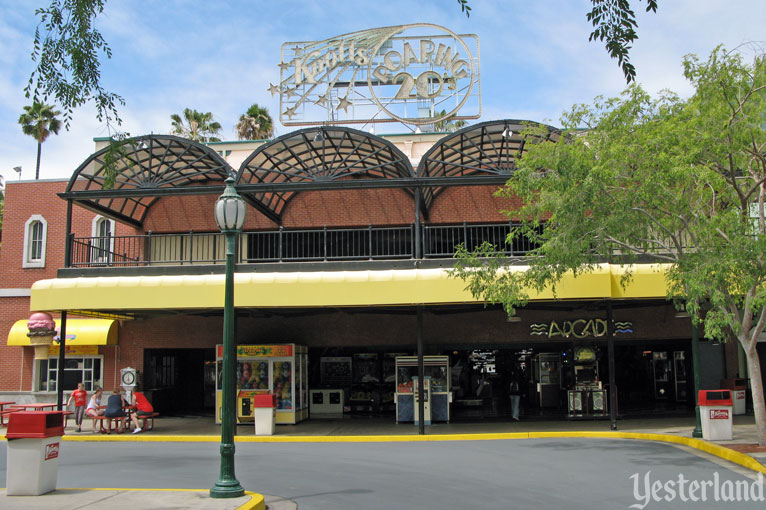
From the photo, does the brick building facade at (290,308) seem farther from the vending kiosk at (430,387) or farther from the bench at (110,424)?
the bench at (110,424)

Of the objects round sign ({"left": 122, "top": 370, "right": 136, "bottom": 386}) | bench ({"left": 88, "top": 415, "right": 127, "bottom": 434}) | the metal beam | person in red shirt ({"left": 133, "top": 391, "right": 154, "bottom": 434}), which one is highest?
the metal beam

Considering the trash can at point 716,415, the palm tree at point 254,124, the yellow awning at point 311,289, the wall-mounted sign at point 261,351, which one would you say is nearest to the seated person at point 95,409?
the yellow awning at point 311,289

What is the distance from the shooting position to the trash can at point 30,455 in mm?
10031

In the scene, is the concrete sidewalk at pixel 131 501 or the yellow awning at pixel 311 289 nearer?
the concrete sidewalk at pixel 131 501

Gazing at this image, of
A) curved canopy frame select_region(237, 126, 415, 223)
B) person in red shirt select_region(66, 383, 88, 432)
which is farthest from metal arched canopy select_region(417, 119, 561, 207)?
person in red shirt select_region(66, 383, 88, 432)

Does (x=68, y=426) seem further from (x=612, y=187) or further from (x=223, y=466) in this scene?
(x=612, y=187)

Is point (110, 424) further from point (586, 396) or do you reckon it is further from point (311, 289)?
point (586, 396)

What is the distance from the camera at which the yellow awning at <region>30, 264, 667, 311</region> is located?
1762cm

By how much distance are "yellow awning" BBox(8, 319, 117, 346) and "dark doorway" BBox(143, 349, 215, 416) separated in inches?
50.9

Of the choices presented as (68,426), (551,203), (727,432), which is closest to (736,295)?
(727,432)

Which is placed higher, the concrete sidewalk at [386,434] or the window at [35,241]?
the window at [35,241]

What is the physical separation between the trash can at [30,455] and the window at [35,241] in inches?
607

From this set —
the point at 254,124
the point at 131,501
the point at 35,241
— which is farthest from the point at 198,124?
the point at 131,501

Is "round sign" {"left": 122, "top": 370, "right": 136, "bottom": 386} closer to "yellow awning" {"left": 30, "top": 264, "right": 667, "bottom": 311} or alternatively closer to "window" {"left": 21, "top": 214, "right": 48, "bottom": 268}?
"yellow awning" {"left": 30, "top": 264, "right": 667, "bottom": 311}
